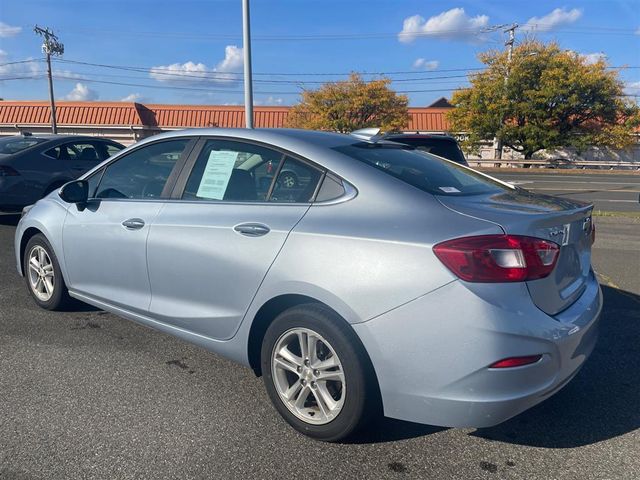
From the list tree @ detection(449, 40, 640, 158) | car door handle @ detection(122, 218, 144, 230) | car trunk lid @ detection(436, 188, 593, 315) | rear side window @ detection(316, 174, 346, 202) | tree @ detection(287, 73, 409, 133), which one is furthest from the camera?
tree @ detection(287, 73, 409, 133)

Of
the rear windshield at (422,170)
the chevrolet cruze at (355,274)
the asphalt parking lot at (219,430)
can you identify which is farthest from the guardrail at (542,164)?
the chevrolet cruze at (355,274)

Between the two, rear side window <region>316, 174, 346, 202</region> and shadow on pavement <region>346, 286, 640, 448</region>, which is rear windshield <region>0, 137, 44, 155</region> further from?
shadow on pavement <region>346, 286, 640, 448</region>

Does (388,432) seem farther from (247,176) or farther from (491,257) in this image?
(247,176)

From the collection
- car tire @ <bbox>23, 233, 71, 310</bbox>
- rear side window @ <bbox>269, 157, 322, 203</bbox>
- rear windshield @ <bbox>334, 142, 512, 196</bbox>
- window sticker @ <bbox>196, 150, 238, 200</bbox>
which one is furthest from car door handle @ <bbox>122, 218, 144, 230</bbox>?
rear windshield @ <bbox>334, 142, 512, 196</bbox>

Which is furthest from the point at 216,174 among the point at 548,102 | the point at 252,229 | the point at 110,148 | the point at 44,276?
the point at 548,102

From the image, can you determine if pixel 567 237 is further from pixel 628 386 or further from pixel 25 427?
pixel 25 427

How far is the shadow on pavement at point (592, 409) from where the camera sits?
9.00 feet

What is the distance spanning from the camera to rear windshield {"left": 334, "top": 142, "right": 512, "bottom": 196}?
2.80 m

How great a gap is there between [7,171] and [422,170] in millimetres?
7413

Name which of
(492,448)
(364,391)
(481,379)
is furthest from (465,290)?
(492,448)

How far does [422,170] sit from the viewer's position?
10.0ft

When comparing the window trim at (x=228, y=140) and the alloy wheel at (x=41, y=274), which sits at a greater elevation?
the window trim at (x=228, y=140)

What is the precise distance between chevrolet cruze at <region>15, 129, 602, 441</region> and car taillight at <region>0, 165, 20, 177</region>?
Answer: 553 centimetres

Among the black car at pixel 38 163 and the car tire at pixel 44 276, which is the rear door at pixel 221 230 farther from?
the black car at pixel 38 163
